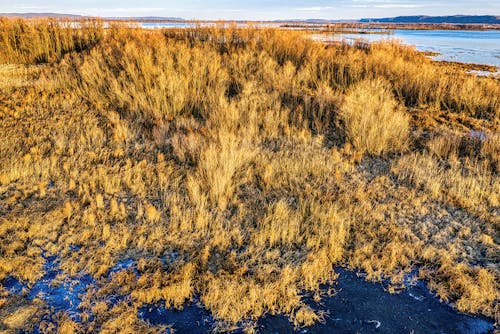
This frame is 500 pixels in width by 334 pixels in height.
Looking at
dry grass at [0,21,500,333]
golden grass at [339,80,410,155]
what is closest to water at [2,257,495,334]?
dry grass at [0,21,500,333]

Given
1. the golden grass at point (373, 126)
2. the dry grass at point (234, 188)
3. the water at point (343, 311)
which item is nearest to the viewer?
the water at point (343, 311)

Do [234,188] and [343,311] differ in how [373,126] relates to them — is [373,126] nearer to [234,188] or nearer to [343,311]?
[234,188]

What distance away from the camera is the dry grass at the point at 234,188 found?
353 centimetres

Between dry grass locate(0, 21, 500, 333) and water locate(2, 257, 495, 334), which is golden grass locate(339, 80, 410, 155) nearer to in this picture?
→ dry grass locate(0, 21, 500, 333)

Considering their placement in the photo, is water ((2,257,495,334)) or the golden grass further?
the golden grass

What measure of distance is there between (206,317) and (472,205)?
12.6ft

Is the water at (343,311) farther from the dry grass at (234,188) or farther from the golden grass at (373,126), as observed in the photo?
the golden grass at (373,126)

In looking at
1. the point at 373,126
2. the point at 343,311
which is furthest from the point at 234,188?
the point at 373,126

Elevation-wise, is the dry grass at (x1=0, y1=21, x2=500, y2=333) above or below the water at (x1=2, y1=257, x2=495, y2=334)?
above

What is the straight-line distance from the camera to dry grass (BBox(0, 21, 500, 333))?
3.53m

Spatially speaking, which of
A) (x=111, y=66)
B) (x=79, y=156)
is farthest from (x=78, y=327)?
(x=111, y=66)

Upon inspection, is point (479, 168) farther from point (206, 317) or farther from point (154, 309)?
point (154, 309)

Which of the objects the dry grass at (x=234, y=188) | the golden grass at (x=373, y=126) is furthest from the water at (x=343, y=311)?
the golden grass at (x=373, y=126)

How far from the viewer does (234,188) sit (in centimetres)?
512
